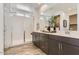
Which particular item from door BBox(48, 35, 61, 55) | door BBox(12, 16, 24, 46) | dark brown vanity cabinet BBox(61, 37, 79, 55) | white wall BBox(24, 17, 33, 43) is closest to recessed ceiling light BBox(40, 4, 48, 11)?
white wall BBox(24, 17, 33, 43)

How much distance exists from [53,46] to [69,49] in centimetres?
32

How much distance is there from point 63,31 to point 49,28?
0.83 feet

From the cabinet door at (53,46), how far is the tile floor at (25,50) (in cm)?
16

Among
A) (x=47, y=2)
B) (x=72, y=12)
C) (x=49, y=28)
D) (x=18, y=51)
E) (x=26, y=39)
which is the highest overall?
(x=47, y=2)

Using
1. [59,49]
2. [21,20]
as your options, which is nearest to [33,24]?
[21,20]

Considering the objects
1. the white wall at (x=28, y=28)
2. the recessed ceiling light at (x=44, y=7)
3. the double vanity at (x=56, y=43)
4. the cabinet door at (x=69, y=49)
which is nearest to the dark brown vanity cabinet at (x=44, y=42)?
the double vanity at (x=56, y=43)

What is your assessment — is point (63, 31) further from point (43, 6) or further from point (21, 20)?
point (21, 20)

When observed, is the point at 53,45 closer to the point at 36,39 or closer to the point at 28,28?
the point at 36,39

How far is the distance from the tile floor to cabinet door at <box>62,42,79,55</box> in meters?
0.38

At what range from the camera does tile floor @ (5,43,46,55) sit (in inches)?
99.9

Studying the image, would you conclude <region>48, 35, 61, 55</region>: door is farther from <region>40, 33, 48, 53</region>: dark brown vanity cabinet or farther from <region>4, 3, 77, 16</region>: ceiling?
<region>4, 3, 77, 16</region>: ceiling

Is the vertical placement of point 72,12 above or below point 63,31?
above

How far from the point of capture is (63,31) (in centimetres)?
251

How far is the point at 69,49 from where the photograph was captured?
7.76ft
